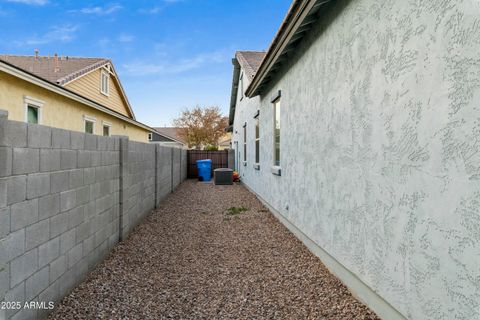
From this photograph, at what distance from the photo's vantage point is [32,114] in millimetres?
9188

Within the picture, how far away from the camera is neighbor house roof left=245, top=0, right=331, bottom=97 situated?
13.9ft

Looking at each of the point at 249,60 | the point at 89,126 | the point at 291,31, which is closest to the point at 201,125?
the point at 249,60

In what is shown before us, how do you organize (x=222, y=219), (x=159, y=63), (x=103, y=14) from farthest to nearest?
(x=159, y=63) < (x=103, y=14) < (x=222, y=219)

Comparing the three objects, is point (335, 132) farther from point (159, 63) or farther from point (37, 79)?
point (159, 63)

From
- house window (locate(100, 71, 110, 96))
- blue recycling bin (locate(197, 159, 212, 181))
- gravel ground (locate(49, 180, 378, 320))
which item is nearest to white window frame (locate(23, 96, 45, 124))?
gravel ground (locate(49, 180, 378, 320))

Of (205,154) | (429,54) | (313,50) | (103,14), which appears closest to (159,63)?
(103,14)

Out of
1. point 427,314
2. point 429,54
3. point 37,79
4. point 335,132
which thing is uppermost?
point 37,79

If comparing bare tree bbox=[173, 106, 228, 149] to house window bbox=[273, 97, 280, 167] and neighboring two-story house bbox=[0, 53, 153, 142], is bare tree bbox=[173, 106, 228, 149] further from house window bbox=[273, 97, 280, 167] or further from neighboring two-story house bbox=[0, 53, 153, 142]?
house window bbox=[273, 97, 280, 167]

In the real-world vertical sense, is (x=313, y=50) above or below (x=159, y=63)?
below

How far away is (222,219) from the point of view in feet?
24.8

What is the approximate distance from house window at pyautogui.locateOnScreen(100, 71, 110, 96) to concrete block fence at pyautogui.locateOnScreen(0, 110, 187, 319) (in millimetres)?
14162

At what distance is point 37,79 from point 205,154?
1235 centimetres

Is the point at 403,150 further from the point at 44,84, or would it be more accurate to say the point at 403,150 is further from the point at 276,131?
the point at 44,84

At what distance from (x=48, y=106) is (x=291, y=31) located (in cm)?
831
